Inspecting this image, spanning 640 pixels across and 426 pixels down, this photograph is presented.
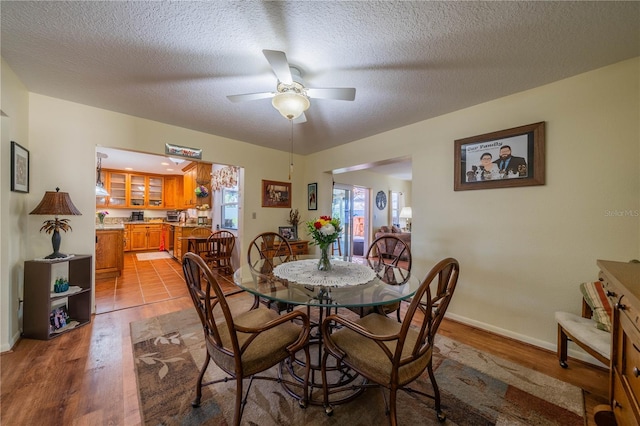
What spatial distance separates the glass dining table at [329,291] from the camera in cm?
142

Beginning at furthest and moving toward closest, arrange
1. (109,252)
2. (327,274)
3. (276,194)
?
1. (276,194)
2. (109,252)
3. (327,274)

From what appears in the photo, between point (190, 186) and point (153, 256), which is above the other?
point (190, 186)

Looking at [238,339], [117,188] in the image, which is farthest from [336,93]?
[117,188]

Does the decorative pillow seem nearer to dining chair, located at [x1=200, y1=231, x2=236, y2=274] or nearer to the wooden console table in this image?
the wooden console table

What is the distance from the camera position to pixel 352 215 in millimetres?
6148

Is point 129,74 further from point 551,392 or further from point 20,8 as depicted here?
point 551,392

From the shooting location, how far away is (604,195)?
184cm

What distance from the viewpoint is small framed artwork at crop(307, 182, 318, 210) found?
4.39m

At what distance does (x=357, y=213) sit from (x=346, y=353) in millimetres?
5470

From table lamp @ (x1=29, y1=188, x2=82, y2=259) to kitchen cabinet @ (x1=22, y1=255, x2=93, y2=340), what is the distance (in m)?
0.17

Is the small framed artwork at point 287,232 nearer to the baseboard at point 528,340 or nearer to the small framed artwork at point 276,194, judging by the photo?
the small framed artwork at point 276,194

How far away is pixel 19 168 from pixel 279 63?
253cm

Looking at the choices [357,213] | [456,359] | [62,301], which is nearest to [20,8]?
[62,301]

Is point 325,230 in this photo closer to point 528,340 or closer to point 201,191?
point 528,340
